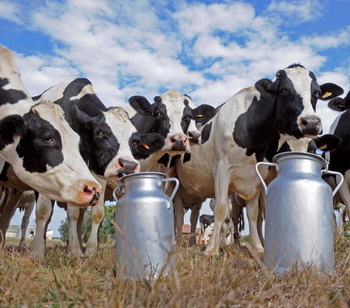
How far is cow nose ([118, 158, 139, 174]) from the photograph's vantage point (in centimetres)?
603

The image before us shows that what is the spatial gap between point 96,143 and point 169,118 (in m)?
1.97

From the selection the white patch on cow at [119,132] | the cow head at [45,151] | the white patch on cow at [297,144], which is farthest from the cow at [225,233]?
the cow head at [45,151]

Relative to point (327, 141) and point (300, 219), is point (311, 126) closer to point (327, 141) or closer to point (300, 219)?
point (327, 141)

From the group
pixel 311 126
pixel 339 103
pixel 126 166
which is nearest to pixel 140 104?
pixel 126 166

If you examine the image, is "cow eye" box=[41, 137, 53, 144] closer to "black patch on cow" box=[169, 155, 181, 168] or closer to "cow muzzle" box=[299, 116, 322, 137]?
"cow muzzle" box=[299, 116, 322, 137]

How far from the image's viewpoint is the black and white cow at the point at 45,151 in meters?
4.64

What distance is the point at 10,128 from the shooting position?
16.3ft

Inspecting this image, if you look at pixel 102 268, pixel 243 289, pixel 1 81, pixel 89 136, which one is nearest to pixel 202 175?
pixel 89 136

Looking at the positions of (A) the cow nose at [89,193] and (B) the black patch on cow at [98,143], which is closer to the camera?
(A) the cow nose at [89,193]

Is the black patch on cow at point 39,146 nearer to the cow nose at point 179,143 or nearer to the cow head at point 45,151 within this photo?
the cow head at point 45,151

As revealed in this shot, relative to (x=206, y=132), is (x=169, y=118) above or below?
above

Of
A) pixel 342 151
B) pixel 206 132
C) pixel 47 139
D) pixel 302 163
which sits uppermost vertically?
pixel 206 132

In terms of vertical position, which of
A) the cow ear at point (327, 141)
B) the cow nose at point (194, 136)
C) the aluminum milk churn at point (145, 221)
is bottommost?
the aluminum milk churn at point (145, 221)

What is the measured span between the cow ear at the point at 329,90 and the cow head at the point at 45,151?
3893 millimetres
